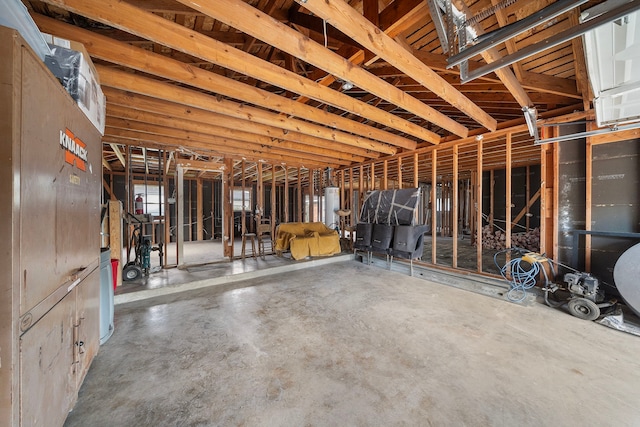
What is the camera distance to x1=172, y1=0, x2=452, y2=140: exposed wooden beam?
154 centimetres

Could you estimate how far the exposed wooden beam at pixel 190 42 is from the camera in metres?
1.52

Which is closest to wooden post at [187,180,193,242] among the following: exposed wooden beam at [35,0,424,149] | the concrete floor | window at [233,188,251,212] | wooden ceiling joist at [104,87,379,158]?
window at [233,188,251,212]

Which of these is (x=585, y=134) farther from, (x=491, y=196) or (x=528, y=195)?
(x=491, y=196)

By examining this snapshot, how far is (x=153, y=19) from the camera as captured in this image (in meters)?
1.70

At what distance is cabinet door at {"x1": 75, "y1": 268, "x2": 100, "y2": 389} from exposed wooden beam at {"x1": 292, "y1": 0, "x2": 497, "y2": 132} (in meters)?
1.99

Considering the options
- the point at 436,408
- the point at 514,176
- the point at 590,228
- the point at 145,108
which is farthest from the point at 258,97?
the point at 514,176

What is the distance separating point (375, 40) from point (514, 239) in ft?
24.3

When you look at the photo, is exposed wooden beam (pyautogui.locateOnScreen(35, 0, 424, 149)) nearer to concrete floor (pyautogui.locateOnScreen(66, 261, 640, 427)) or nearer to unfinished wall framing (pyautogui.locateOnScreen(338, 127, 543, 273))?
concrete floor (pyautogui.locateOnScreen(66, 261, 640, 427))

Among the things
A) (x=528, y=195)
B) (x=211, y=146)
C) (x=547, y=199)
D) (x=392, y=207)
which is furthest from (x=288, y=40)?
(x=528, y=195)

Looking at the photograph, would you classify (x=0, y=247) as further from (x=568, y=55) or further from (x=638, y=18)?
(x=568, y=55)

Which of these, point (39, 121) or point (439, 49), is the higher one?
point (439, 49)

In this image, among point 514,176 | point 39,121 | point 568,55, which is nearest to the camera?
point 39,121

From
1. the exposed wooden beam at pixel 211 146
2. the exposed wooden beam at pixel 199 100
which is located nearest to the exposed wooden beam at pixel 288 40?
the exposed wooden beam at pixel 199 100

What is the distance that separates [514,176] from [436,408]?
8.44m
